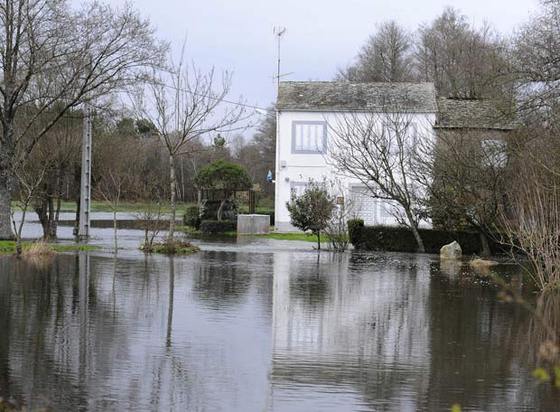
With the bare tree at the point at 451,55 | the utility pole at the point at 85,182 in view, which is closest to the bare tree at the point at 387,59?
the bare tree at the point at 451,55

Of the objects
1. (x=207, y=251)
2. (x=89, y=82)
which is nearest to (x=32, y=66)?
(x=89, y=82)

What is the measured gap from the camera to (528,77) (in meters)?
21.2

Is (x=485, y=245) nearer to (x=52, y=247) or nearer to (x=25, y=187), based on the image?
(x=52, y=247)

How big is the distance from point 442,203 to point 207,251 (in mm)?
8015

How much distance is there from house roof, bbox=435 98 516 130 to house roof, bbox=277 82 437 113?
2.52 feet

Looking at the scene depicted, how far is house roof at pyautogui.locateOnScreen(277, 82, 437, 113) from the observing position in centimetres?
3900

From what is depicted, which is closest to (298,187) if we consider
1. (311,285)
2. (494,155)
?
(494,155)

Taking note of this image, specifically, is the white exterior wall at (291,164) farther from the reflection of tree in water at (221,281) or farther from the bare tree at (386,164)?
the reflection of tree in water at (221,281)

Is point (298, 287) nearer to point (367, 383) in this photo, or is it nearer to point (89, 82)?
point (367, 383)

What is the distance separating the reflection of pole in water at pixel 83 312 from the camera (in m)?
8.62

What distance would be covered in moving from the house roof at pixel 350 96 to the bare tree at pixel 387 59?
17.7 meters

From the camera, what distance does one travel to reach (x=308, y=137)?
4041cm

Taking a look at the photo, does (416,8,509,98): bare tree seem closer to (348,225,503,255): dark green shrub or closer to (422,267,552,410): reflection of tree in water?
(348,225,503,255): dark green shrub

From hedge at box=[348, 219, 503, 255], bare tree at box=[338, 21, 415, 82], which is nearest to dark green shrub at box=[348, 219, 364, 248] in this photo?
hedge at box=[348, 219, 503, 255]
